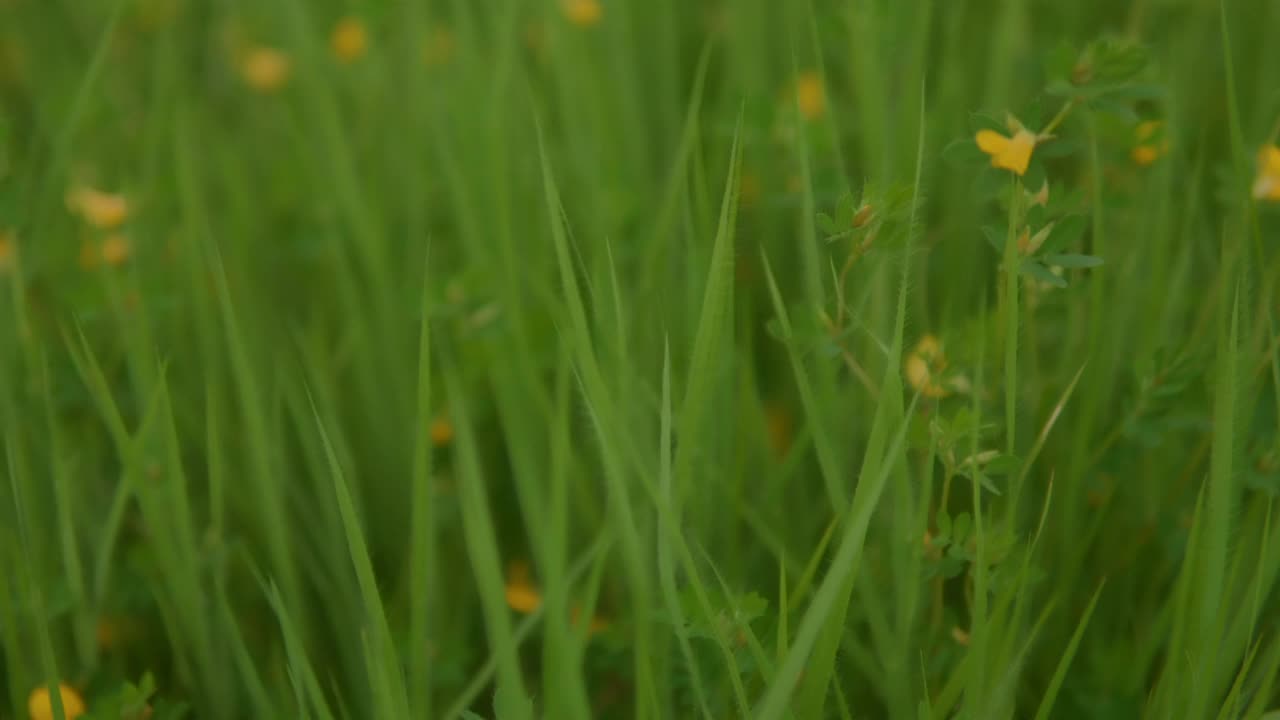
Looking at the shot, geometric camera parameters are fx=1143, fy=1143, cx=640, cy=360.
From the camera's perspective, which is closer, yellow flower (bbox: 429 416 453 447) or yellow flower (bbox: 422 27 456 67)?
yellow flower (bbox: 429 416 453 447)

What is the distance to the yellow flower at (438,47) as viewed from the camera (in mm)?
1785

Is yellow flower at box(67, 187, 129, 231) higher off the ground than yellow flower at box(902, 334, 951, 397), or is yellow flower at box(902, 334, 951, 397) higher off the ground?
yellow flower at box(67, 187, 129, 231)

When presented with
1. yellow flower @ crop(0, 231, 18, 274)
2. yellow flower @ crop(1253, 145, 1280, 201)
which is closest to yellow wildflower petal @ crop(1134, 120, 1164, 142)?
yellow flower @ crop(1253, 145, 1280, 201)

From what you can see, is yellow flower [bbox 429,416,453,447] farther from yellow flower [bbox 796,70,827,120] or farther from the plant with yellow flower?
the plant with yellow flower

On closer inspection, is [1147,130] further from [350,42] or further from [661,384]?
[350,42]

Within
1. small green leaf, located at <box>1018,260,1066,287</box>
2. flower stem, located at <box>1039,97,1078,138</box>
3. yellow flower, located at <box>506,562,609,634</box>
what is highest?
flower stem, located at <box>1039,97,1078,138</box>

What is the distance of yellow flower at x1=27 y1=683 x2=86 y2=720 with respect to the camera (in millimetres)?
1096

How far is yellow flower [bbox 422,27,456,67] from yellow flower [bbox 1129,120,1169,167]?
1.02m

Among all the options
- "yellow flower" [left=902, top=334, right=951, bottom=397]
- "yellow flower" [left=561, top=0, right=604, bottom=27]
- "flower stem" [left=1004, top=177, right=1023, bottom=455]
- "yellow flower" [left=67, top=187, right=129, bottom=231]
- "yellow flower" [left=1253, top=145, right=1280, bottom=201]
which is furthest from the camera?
"yellow flower" [left=561, top=0, right=604, bottom=27]

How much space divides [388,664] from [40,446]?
615 millimetres

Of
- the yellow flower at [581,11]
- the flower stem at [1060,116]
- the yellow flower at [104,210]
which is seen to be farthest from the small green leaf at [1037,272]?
the yellow flower at [104,210]

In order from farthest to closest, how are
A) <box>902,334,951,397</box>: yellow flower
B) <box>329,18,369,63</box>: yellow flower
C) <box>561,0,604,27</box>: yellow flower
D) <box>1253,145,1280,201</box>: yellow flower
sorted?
<box>329,18,369,63</box>: yellow flower
<box>561,0,604,27</box>: yellow flower
<box>1253,145,1280,201</box>: yellow flower
<box>902,334,951,397</box>: yellow flower

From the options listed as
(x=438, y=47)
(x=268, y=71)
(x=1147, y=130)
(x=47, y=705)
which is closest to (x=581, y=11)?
(x=438, y=47)

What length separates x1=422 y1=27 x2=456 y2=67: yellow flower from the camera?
1.79 meters
